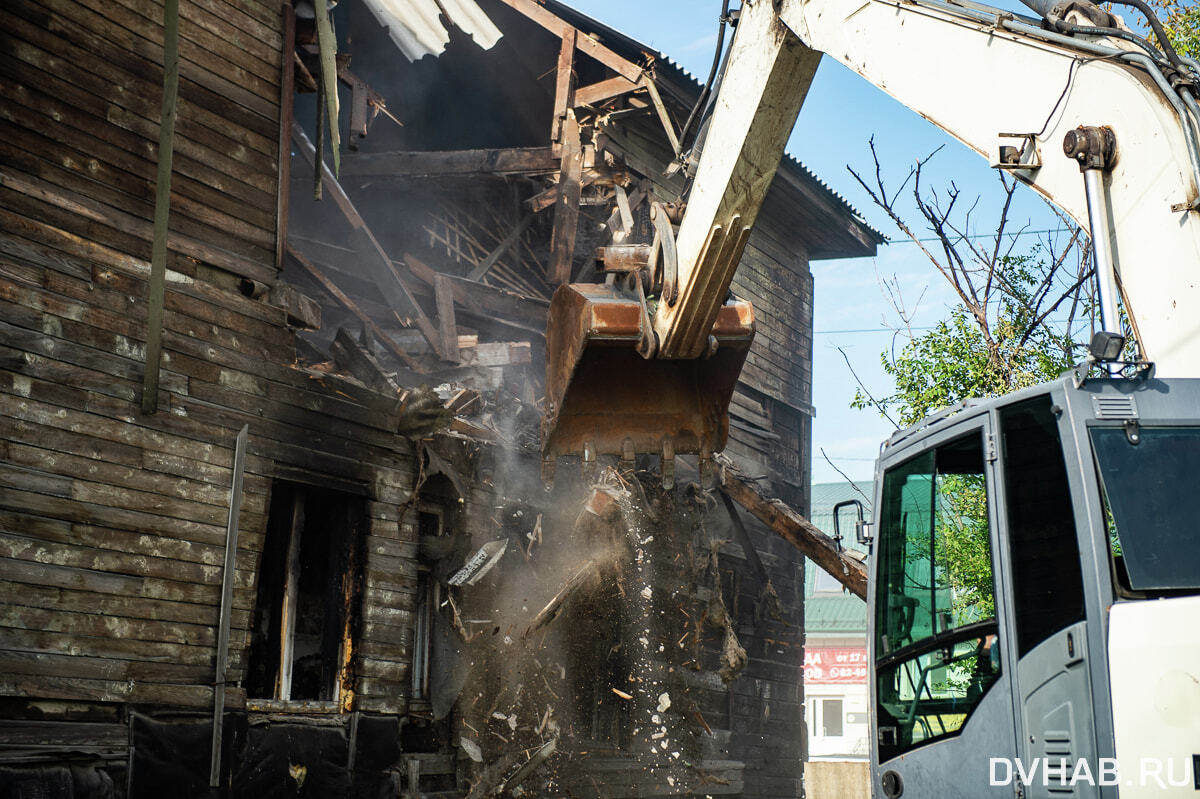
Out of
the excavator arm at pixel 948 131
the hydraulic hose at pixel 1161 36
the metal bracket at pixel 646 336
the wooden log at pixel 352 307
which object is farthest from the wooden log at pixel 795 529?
the hydraulic hose at pixel 1161 36

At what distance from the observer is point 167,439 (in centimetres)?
842

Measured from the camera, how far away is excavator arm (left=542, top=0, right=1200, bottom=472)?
155 inches

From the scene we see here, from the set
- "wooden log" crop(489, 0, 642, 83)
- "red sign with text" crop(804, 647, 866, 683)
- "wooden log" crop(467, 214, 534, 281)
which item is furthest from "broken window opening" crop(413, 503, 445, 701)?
"red sign with text" crop(804, 647, 866, 683)

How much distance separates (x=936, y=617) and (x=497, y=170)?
382 inches

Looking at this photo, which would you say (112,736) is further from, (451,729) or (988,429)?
→ (988,429)

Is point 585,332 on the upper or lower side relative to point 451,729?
upper

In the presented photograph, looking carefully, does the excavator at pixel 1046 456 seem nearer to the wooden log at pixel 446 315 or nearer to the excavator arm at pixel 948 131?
the excavator arm at pixel 948 131

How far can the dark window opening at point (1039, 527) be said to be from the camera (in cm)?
404

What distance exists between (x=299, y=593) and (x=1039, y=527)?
26.2 ft

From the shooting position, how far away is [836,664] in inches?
1665

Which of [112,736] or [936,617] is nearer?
[936,617]

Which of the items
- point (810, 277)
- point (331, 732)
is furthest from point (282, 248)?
point (810, 277)

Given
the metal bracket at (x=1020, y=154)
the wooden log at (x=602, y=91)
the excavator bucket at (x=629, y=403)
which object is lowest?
the excavator bucket at (x=629, y=403)

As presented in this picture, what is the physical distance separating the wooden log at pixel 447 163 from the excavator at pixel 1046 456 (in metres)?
7.76
